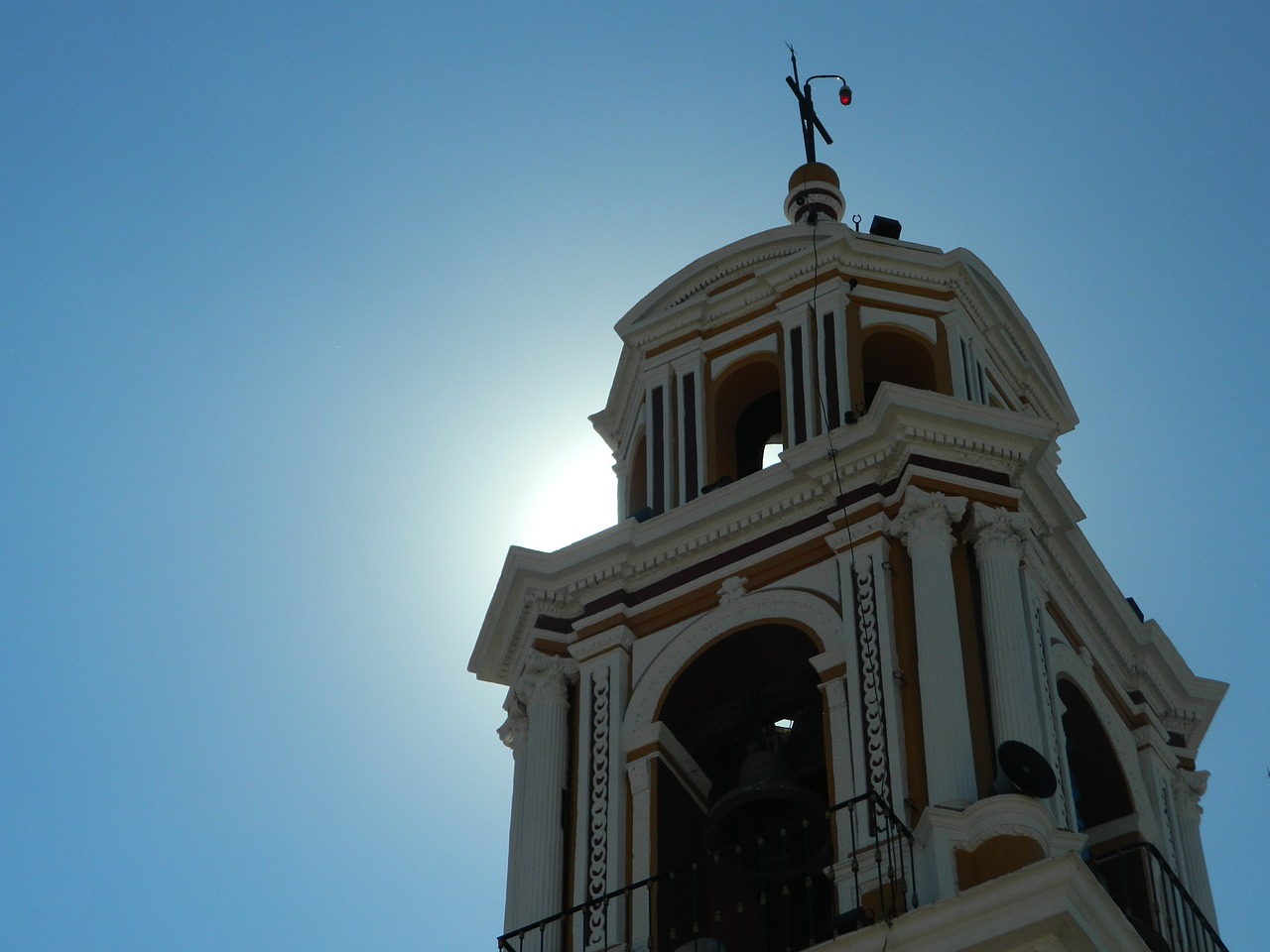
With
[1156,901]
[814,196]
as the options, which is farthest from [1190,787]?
[814,196]

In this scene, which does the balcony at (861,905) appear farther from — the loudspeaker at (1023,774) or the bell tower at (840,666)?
the loudspeaker at (1023,774)

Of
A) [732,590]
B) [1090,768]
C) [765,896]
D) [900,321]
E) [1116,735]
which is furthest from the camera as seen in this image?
[900,321]

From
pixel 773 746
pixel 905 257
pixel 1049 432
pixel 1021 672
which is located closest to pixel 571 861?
pixel 773 746

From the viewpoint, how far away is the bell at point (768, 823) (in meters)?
18.2

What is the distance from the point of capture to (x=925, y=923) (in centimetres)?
1576

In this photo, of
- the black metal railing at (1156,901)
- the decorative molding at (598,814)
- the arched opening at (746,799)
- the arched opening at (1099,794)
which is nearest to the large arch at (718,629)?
the arched opening at (746,799)

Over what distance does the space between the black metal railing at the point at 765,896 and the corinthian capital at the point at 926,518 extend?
82.8 inches

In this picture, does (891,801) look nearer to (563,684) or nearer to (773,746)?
(773,746)

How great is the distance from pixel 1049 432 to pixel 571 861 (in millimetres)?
4522

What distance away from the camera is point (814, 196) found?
24.4 m

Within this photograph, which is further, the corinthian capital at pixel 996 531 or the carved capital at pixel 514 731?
the carved capital at pixel 514 731

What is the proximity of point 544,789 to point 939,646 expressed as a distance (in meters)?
2.92

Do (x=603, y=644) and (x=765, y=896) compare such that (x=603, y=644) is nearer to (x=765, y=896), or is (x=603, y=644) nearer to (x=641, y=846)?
(x=641, y=846)

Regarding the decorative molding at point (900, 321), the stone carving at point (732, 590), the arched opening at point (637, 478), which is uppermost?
the decorative molding at point (900, 321)
